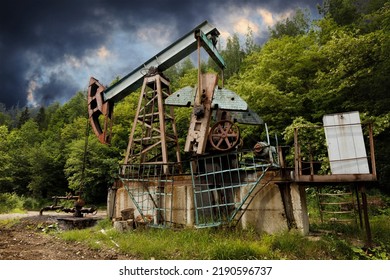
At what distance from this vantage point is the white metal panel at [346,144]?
414cm

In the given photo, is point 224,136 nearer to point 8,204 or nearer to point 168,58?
point 168,58

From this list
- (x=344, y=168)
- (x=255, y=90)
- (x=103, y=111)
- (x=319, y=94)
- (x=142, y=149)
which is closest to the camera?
(x=344, y=168)

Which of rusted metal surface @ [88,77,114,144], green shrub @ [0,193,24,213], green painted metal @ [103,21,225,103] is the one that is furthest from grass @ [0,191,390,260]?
green shrub @ [0,193,24,213]

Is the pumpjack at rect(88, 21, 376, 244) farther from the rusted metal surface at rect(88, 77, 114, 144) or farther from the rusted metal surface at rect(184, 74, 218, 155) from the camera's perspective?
the rusted metal surface at rect(88, 77, 114, 144)

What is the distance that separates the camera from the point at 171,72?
22.4m

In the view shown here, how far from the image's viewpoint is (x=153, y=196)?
19.7 feet

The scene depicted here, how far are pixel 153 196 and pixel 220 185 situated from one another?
147 centimetres

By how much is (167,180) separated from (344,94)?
21.2 feet

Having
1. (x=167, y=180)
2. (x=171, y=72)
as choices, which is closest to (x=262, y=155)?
(x=167, y=180)

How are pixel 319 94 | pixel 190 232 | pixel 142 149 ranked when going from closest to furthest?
pixel 190 232 < pixel 142 149 < pixel 319 94

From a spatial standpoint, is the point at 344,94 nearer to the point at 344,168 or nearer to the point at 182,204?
the point at 344,168

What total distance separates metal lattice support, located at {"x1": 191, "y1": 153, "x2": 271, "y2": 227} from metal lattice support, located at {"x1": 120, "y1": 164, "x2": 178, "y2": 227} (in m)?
0.58

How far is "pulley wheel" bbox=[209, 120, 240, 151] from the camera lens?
17.9 ft

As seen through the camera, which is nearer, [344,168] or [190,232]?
[344,168]
